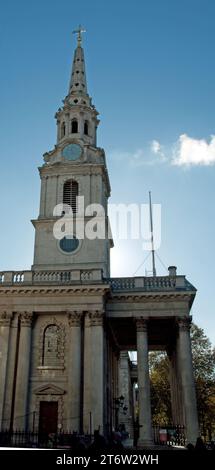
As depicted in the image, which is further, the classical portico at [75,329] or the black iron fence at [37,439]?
the classical portico at [75,329]

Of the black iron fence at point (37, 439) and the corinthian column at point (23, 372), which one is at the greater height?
the corinthian column at point (23, 372)

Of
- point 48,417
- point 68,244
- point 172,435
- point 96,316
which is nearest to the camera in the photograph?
point 48,417

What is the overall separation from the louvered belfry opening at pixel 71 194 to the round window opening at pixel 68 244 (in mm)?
2592

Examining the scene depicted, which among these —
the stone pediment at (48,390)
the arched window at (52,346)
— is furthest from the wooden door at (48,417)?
the arched window at (52,346)

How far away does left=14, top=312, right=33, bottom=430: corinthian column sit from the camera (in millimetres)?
28297

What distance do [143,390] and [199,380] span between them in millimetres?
20116

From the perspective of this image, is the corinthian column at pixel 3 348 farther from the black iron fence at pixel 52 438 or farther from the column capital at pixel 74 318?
the column capital at pixel 74 318

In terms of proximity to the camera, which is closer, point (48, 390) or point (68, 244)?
point (48, 390)

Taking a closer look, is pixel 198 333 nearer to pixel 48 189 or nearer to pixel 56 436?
pixel 48 189

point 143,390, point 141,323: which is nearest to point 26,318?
point 141,323

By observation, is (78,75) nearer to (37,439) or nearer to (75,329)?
(75,329)

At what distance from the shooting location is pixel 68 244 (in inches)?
1426

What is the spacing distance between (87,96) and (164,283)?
22.1 metres

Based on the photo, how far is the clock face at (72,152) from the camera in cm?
4006
